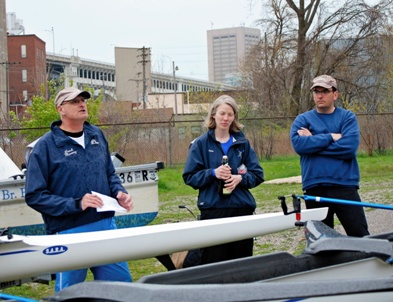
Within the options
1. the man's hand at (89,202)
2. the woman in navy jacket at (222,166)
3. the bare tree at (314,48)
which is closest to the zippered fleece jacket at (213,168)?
the woman in navy jacket at (222,166)

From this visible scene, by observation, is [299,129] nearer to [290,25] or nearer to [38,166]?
[38,166]

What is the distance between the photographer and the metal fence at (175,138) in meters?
22.5

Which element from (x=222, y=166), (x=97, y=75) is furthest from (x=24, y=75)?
Answer: (x=222, y=166)

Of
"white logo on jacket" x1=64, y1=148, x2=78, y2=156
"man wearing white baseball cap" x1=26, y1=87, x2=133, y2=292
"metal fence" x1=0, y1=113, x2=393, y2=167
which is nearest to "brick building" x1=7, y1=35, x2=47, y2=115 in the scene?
"metal fence" x1=0, y1=113, x2=393, y2=167

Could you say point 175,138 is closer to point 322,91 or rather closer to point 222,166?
point 322,91

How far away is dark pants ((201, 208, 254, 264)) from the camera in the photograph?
6023 millimetres

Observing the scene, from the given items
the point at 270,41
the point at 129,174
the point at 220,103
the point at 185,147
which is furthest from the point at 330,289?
the point at 270,41

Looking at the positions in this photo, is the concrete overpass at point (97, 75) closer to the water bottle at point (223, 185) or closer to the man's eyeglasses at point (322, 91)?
the man's eyeglasses at point (322, 91)

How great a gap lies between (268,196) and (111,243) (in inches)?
408

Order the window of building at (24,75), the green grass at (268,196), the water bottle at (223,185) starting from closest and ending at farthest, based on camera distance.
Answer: the water bottle at (223,185) → the green grass at (268,196) → the window of building at (24,75)

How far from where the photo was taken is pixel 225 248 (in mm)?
6145

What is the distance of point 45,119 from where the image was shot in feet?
72.0

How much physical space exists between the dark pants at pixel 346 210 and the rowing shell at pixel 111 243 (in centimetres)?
14

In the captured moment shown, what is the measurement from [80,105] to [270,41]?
32.0 m
